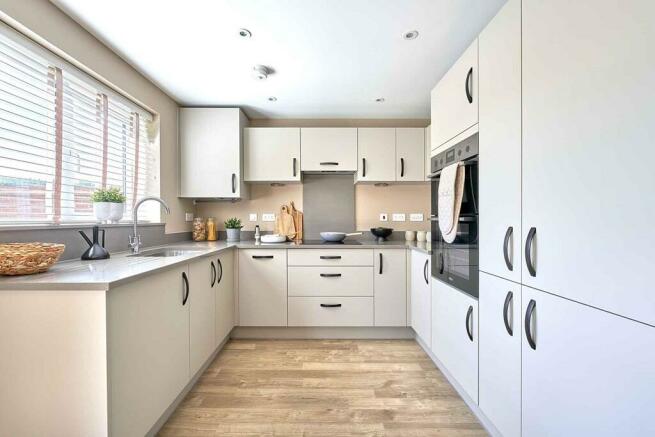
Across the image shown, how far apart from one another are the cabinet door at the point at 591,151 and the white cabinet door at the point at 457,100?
42 centimetres

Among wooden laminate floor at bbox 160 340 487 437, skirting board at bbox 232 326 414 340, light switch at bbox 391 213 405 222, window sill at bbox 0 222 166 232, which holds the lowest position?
wooden laminate floor at bbox 160 340 487 437

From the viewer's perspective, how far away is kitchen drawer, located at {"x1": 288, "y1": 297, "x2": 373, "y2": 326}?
8.56ft

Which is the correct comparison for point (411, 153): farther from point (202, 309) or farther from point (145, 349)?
point (145, 349)

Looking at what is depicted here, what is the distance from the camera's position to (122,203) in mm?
1882

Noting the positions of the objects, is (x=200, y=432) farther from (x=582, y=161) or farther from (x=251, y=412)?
(x=582, y=161)

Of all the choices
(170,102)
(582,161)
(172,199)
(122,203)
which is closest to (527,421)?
(582,161)

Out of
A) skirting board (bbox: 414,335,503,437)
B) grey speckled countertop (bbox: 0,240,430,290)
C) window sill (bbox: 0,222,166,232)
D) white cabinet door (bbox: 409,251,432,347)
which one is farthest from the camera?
white cabinet door (bbox: 409,251,432,347)

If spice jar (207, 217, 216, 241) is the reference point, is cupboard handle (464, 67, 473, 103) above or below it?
above

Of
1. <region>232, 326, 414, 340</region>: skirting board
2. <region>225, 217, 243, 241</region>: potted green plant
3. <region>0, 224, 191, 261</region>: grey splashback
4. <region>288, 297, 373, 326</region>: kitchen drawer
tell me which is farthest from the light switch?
<region>0, 224, 191, 261</region>: grey splashback

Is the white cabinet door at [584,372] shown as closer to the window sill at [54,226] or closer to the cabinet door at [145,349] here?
the cabinet door at [145,349]

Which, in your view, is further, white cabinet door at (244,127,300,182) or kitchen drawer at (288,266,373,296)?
white cabinet door at (244,127,300,182)

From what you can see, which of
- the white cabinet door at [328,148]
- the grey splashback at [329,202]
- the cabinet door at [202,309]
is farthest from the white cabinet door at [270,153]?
the cabinet door at [202,309]

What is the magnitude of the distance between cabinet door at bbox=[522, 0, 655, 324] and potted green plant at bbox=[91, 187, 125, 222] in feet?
7.53

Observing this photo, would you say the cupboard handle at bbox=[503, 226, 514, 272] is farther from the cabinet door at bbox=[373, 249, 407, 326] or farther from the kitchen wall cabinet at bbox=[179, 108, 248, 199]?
the kitchen wall cabinet at bbox=[179, 108, 248, 199]
